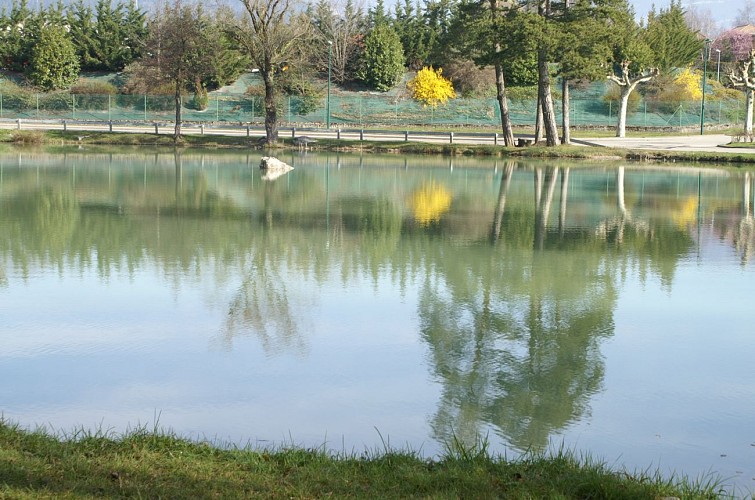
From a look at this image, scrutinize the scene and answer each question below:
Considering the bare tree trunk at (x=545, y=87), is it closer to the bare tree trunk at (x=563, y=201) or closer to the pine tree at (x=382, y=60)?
the bare tree trunk at (x=563, y=201)

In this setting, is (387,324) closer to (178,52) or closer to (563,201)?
(563,201)

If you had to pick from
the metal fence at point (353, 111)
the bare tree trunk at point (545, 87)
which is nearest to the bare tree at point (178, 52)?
the metal fence at point (353, 111)

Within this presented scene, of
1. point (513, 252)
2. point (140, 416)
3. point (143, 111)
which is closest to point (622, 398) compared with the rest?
point (140, 416)

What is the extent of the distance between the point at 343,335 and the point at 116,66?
73733mm

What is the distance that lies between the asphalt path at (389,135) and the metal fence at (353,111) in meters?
3.09

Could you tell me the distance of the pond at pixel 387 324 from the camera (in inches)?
313

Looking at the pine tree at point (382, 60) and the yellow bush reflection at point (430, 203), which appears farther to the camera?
the pine tree at point (382, 60)

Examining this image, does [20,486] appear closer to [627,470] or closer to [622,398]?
[627,470]

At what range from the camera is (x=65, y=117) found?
67125mm

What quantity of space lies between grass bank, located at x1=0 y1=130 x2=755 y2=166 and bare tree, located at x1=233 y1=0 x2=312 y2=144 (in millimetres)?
2031

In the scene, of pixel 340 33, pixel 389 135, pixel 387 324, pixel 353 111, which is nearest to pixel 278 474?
pixel 387 324

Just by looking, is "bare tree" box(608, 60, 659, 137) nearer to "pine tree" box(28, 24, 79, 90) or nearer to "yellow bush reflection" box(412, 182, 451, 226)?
"yellow bush reflection" box(412, 182, 451, 226)

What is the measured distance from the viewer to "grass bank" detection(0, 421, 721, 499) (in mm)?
5691

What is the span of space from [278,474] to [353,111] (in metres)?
65.4
